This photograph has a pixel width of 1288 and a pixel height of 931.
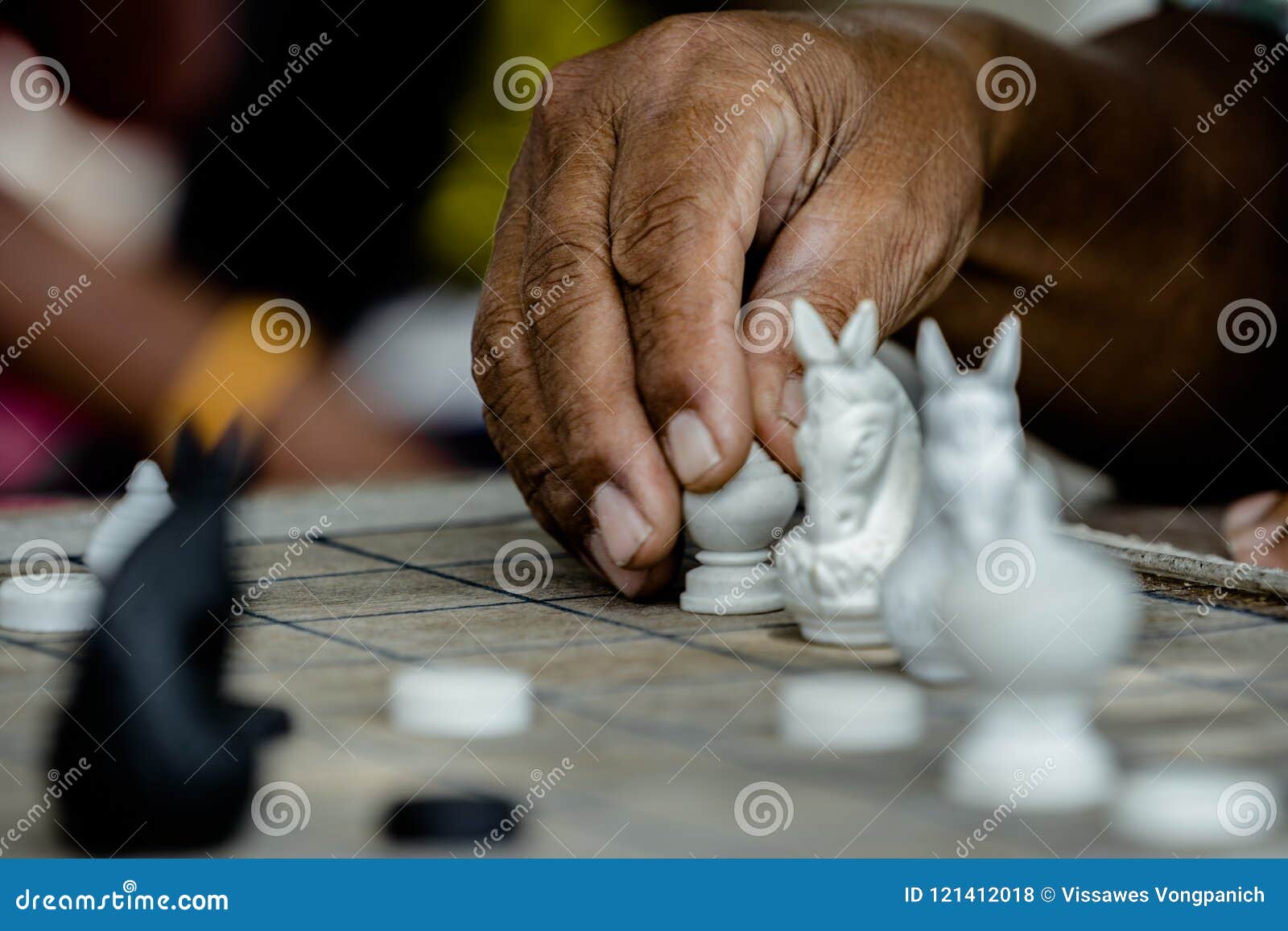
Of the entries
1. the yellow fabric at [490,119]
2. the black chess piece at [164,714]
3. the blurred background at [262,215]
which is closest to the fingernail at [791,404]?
the black chess piece at [164,714]

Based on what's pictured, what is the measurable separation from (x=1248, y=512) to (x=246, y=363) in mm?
2415

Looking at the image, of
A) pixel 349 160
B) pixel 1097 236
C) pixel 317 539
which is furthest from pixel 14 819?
pixel 349 160

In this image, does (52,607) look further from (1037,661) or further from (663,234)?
Result: (1037,661)

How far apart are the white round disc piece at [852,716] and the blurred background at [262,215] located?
6.92ft

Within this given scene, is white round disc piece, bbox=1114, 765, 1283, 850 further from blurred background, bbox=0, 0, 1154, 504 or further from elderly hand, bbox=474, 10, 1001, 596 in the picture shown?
blurred background, bbox=0, 0, 1154, 504

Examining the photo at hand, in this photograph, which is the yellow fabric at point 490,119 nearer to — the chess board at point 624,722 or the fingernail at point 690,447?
the chess board at point 624,722

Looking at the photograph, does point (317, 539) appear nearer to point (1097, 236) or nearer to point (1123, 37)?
point (1097, 236)

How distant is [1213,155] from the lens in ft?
8.86

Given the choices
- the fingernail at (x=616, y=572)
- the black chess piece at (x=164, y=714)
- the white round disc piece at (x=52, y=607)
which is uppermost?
the fingernail at (x=616, y=572)

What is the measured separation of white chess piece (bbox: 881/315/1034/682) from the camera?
4.22 ft

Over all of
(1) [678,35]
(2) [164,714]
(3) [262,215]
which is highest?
(1) [678,35]

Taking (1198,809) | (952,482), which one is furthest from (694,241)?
(1198,809)

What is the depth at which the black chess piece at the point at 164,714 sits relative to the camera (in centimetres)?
107

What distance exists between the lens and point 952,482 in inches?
51.6
